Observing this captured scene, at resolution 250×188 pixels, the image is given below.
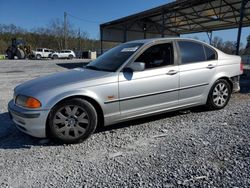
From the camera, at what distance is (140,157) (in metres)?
3.30

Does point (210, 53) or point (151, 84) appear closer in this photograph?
point (151, 84)

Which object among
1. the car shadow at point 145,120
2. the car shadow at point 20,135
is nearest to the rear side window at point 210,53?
the car shadow at point 145,120

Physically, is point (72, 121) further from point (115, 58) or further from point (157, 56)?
point (157, 56)

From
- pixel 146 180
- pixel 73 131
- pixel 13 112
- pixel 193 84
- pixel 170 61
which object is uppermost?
pixel 170 61

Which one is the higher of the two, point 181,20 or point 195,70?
point 181,20

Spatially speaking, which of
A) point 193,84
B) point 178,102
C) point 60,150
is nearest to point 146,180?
point 60,150

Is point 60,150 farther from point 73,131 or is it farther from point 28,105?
point 28,105

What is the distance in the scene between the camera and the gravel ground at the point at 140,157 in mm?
2771

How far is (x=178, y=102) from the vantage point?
4684 millimetres

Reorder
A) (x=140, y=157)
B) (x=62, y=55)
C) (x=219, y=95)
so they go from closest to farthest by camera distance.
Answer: (x=140, y=157), (x=219, y=95), (x=62, y=55)

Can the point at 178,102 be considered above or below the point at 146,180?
above

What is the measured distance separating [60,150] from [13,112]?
965 millimetres

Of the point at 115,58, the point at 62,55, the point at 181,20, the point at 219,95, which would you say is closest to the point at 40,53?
the point at 62,55

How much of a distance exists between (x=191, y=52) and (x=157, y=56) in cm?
80
